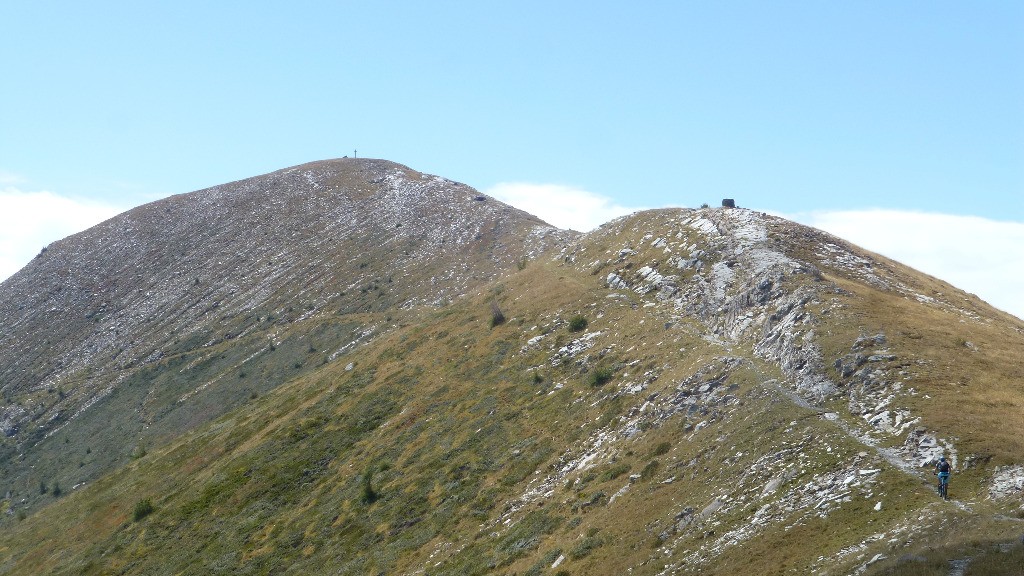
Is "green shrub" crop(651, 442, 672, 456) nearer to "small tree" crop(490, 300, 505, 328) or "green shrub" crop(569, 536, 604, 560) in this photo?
"green shrub" crop(569, 536, 604, 560)

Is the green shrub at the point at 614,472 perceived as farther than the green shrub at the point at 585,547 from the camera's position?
Yes

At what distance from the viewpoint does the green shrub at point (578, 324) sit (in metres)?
61.6

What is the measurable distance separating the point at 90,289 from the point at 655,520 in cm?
15193

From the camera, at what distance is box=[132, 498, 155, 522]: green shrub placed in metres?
69.2

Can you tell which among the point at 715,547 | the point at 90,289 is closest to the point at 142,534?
the point at 715,547

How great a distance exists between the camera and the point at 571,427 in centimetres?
4903

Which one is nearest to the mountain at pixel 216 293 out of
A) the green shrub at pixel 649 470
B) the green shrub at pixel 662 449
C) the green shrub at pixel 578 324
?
the green shrub at pixel 578 324

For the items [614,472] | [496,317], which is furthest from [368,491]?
[496,317]

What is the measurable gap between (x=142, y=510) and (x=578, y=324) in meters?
43.7

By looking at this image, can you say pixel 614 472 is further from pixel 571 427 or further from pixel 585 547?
pixel 571 427

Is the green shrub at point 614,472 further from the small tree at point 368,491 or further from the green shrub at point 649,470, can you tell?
the small tree at point 368,491

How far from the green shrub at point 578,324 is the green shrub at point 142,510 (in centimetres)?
4232

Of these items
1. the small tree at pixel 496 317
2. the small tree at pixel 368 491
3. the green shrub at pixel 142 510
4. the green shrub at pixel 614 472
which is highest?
the small tree at pixel 496 317

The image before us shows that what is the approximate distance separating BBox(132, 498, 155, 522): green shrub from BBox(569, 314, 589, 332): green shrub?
42.3m
